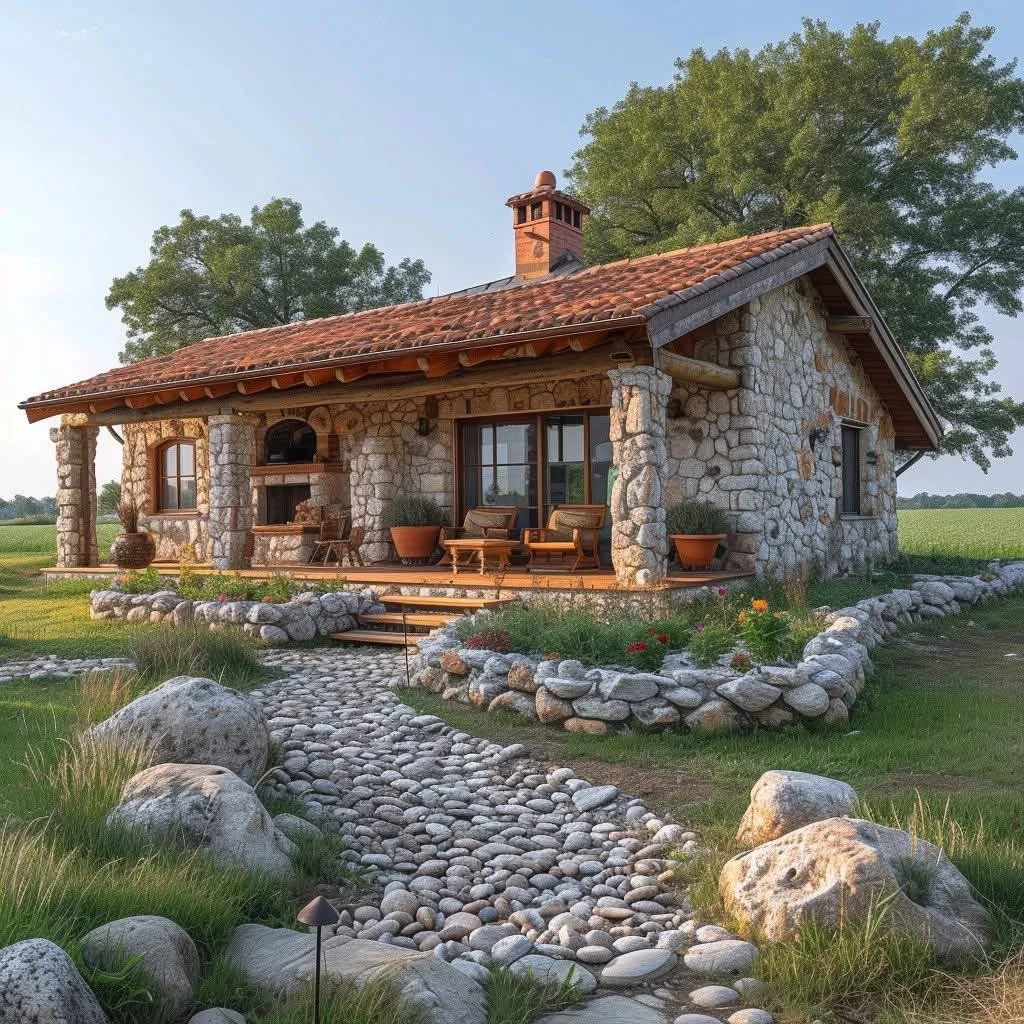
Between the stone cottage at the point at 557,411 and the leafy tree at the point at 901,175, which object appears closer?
the stone cottage at the point at 557,411

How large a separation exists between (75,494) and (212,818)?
40.1 ft

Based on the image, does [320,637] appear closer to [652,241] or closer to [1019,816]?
[1019,816]

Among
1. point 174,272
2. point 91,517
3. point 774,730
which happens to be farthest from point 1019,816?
point 174,272

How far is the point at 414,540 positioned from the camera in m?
12.7

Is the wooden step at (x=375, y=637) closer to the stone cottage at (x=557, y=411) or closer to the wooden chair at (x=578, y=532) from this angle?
the wooden chair at (x=578, y=532)

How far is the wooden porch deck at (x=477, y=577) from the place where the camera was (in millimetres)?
9531

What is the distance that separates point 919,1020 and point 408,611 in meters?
8.07

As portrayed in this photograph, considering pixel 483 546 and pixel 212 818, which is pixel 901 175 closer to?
pixel 483 546

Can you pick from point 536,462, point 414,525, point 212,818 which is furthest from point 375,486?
point 212,818

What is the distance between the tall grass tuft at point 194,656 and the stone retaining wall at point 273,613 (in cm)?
134

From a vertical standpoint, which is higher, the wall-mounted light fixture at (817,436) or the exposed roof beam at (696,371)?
the exposed roof beam at (696,371)

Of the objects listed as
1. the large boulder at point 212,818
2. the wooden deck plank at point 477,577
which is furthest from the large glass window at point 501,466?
the large boulder at point 212,818

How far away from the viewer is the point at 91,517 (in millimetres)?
14898

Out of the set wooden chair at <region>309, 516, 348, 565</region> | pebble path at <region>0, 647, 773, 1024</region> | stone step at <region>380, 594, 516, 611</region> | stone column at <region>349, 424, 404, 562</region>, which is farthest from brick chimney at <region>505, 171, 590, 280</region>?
pebble path at <region>0, 647, 773, 1024</region>
